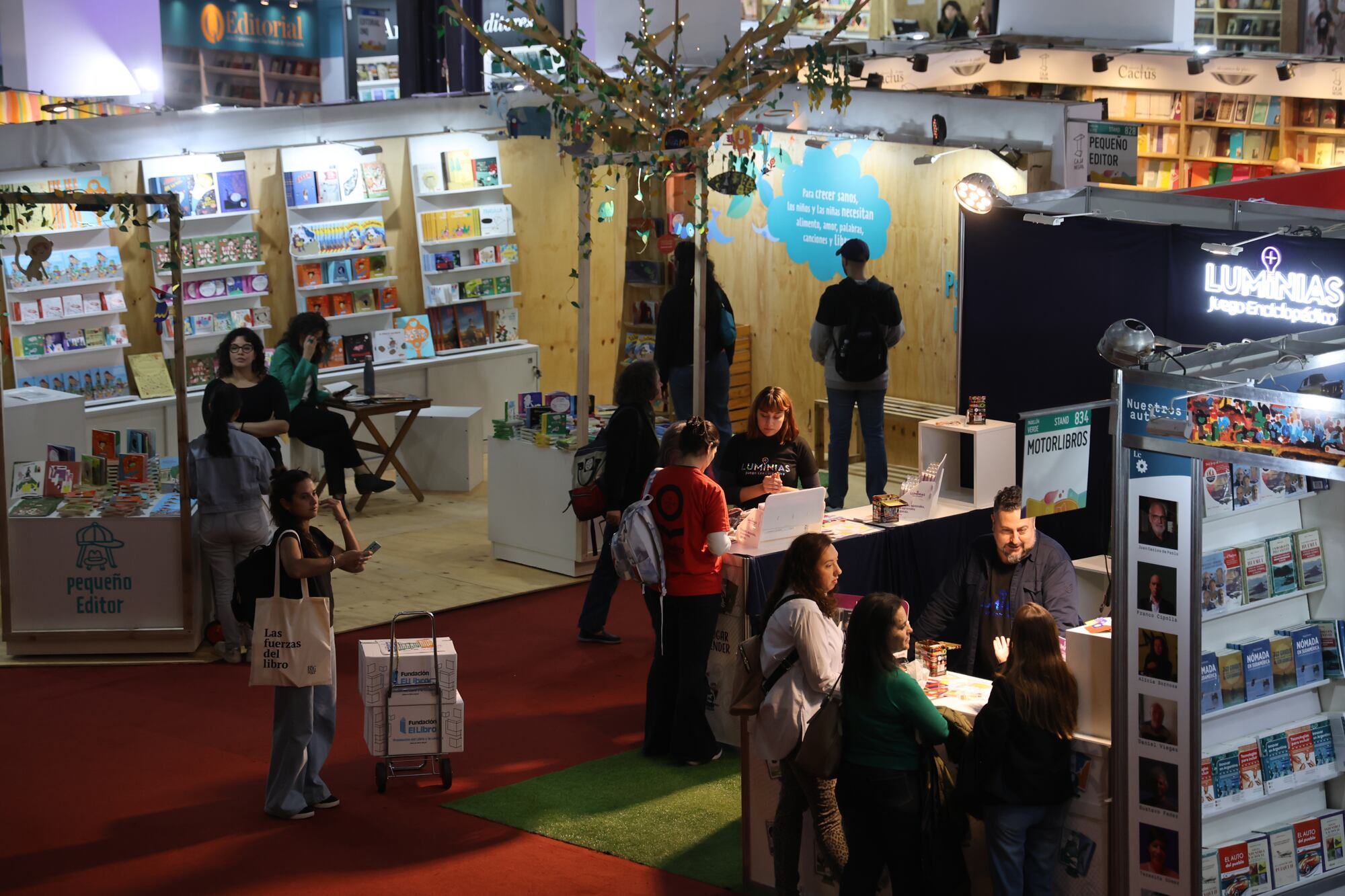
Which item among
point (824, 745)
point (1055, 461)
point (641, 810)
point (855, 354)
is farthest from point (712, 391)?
point (824, 745)

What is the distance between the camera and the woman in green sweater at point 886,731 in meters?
4.53

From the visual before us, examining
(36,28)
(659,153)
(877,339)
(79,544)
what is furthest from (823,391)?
(36,28)

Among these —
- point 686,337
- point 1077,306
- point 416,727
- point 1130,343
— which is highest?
point 1130,343

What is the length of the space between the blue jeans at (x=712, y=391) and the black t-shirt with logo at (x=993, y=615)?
14.0 feet

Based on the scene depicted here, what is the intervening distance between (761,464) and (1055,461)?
206cm

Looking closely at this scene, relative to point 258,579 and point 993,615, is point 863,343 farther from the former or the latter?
point 258,579

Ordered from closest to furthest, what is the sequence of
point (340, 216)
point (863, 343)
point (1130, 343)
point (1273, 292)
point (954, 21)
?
point (1130, 343), point (1273, 292), point (863, 343), point (340, 216), point (954, 21)

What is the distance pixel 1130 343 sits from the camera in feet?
14.6

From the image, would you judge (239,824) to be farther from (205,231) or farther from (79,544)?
(205,231)

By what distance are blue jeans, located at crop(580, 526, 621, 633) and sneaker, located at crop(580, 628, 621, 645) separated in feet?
0.07

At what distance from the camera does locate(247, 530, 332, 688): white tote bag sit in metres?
5.54

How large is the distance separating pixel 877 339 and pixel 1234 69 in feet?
19.8

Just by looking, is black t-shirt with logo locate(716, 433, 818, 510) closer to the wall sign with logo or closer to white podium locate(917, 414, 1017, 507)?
white podium locate(917, 414, 1017, 507)

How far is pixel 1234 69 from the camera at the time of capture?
13.3 meters
